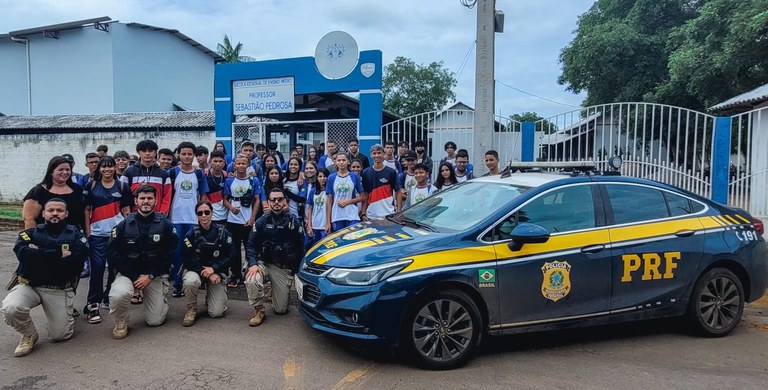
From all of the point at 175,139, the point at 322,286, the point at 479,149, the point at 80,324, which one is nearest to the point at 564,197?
the point at 322,286

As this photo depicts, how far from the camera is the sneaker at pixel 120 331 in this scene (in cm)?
460

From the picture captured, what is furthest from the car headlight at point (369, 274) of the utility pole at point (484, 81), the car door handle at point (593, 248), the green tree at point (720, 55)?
the green tree at point (720, 55)

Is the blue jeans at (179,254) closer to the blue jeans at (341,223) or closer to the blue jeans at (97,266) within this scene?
the blue jeans at (97,266)

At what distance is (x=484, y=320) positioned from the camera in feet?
13.1

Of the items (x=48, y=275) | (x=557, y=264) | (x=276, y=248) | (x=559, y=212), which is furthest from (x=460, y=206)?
(x=48, y=275)

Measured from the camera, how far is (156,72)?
26.3m

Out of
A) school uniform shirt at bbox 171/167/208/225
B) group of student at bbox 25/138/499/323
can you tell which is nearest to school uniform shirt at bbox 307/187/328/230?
group of student at bbox 25/138/499/323

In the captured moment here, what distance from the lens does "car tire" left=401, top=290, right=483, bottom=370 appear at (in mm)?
3826

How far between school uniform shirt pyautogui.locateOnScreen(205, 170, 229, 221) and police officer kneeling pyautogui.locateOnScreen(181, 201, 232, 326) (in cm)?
109

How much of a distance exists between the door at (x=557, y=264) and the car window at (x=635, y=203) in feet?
0.61

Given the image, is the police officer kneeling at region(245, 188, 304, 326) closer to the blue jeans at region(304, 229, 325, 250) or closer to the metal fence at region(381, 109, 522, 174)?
the blue jeans at region(304, 229, 325, 250)

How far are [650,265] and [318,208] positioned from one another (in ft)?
12.2

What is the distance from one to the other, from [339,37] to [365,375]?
7536mm

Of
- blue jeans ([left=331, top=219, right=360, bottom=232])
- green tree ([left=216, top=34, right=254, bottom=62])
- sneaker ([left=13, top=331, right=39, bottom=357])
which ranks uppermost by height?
green tree ([left=216, top=34, right=254, bottom=62])
